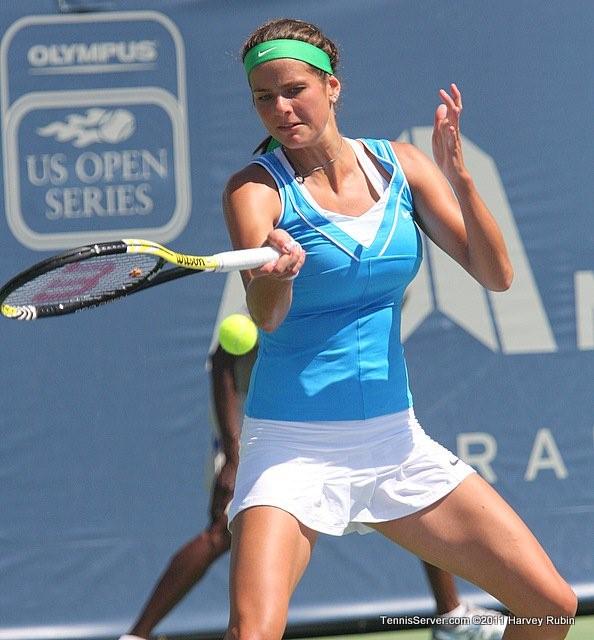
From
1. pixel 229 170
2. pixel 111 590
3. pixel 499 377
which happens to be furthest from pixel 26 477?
pixel 499 377

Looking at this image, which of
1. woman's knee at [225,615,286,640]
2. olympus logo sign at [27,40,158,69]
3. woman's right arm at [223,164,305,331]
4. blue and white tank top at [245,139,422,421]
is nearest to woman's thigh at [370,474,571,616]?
blue and white tank top at [245,139,422,421]

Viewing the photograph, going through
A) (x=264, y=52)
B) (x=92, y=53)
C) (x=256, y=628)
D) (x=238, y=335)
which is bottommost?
(x=256, y=628)

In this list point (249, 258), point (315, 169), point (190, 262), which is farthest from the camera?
point (315, 169)

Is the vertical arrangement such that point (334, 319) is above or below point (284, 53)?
below

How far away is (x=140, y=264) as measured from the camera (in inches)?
97.1

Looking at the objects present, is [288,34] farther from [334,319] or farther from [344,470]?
[344,470]

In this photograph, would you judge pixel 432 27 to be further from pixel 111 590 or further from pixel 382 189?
pixel 111 590

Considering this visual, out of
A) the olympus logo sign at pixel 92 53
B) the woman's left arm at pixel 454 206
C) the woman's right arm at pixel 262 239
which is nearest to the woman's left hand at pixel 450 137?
the woman's left arm at pixel 454 206

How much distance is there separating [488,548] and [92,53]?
7.77ft

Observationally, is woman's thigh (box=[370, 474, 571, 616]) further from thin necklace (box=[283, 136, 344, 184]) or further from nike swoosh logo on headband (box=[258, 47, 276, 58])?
nike swoosh logo on headband (box=[258, 47, 276, 58])

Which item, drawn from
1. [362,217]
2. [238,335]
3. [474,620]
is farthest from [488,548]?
[238,335]

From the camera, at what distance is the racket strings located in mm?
2336

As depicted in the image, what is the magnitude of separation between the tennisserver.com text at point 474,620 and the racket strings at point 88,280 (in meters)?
1.01

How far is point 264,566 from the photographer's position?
229 cm
